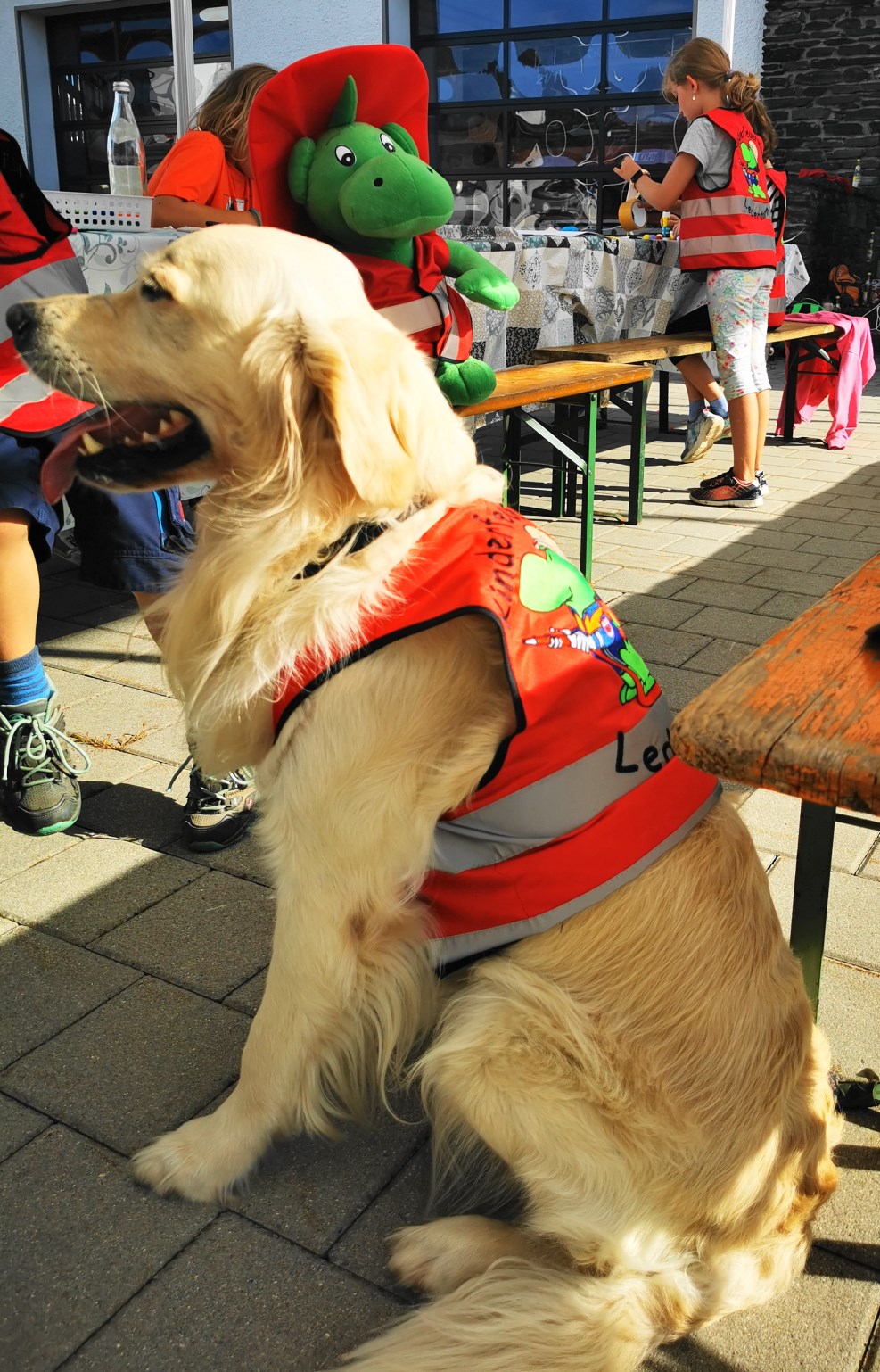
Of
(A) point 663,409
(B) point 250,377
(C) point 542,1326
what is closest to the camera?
(C) point 542,1326

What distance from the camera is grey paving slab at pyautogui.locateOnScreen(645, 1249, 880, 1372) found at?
148 cm

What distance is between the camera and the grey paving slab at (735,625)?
4.18 metres

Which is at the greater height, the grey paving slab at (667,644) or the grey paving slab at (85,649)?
the grey paving slab at (85,649)

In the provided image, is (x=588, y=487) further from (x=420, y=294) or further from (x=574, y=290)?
(x=574, y=290)

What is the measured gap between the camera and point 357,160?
9.35 feet

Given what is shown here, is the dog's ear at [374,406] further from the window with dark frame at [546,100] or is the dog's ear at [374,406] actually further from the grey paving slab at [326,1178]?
the window with dark frame at [546,100]

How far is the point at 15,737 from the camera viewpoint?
2805mm

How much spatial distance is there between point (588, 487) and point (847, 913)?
8.43ft

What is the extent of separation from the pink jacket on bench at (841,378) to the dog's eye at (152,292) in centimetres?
713

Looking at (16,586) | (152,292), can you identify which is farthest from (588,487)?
(152,292)

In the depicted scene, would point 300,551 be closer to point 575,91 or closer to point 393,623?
point 393,623

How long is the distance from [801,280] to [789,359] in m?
1.56

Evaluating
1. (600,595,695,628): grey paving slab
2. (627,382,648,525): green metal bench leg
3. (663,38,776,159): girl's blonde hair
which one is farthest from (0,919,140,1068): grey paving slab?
(663,38,776,159): girl's blonde hair

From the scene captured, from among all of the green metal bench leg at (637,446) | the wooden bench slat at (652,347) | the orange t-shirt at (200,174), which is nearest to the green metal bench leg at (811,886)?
the orange t-shirt at (200,174)
